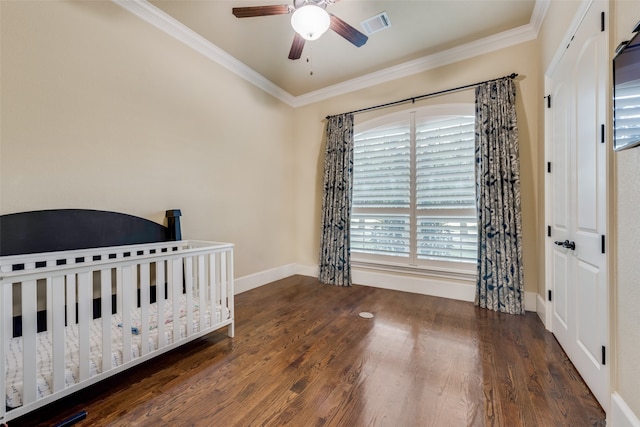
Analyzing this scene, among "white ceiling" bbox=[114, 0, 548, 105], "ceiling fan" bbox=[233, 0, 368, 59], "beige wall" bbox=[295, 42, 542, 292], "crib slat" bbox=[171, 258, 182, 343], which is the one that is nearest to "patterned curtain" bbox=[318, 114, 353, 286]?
"beige wall" bbox=[295, 42, 542, 292]

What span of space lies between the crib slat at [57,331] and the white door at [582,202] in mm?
2749

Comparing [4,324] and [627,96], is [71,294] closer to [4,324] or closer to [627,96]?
[4,324]

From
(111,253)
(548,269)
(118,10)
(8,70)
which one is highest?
(118,10)

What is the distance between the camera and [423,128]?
126 inches

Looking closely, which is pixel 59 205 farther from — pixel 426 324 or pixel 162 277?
pixel 426 324

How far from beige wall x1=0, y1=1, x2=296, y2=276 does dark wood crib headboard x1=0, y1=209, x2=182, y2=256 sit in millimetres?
90

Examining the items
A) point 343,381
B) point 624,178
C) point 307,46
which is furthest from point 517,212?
point 307,46

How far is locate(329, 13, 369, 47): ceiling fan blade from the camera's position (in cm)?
192

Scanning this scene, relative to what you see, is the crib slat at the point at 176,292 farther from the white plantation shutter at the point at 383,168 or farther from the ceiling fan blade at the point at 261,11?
the white plantation shutter at the point at 383,168

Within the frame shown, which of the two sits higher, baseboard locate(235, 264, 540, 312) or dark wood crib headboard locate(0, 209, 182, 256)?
dark wood crib headboard locate(0, 209, 182, 256)

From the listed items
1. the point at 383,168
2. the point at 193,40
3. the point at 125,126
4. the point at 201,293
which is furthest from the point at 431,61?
the point at 201,293

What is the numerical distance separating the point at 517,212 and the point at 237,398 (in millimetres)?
2977

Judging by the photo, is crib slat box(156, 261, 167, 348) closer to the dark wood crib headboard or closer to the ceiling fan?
the dark wood crib headboard

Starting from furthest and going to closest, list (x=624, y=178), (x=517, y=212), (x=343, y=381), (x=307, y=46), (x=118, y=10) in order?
(x=307, y=46), (x=517, y=212), (x=118, y=10), (x=343, y=381), (x=624, y=178)
